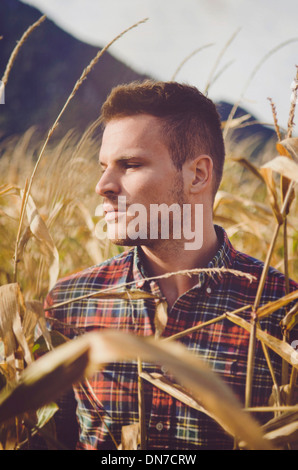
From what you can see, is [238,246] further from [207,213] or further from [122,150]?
[122,150]

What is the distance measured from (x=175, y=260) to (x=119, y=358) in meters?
0.67

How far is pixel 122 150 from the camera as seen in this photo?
0.92 meters

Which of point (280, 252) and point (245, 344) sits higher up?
point (280, 252)

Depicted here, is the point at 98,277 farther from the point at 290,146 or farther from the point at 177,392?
the point at 290,146

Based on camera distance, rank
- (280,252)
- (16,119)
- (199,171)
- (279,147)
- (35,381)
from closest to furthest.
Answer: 1. (35,381)
2. (279,147)
3. (199,171)
4. (280,252)
5. (16,119)

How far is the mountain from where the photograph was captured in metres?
11.5

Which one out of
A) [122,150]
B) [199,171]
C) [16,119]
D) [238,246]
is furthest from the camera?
[16,119]

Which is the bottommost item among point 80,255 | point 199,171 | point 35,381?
point 35,381

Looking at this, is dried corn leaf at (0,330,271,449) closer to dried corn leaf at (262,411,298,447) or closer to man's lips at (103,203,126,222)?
dried corn leaf at (262,411,298,447)

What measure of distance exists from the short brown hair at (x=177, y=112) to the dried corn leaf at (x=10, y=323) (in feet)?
1.74

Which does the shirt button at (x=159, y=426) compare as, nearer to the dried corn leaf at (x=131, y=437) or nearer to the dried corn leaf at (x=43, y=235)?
the dried corn leaf at (x=131, y=437)

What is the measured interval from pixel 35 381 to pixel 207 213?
2.43 ft

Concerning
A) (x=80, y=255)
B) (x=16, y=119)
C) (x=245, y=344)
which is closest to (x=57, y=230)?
(x=80, y=255)

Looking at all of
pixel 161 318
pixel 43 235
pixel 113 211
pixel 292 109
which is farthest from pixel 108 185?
pixel 292 109
